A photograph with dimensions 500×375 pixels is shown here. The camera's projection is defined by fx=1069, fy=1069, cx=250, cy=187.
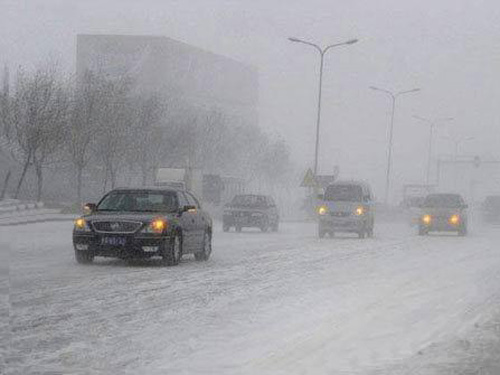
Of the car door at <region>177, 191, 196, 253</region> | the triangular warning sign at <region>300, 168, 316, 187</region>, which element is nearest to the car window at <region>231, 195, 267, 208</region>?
the triangular warning sign at <region>300, 168, 316, 187</region>

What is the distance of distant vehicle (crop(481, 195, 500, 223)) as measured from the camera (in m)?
64.6

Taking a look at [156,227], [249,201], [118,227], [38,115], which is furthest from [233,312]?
[38,115]

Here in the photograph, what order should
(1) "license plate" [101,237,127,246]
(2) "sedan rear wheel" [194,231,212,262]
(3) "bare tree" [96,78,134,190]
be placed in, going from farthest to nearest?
(3) "bare tree" [96,78,134,190] → (2) "sedan rear wheel" [194,231,212,262] → (1) "license plate" [101,237,127,246]

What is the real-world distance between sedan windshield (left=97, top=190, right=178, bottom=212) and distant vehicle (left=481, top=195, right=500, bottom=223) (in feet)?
153

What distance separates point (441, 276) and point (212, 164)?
276ft

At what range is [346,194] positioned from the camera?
126 feet

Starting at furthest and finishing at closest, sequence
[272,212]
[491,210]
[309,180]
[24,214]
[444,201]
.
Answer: [491,210] → [309,180] → [24,214] → [272,212] → [444,201]

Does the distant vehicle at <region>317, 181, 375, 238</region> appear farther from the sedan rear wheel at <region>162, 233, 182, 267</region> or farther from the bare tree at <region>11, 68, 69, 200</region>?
the bare tree at <region>11, 68, 69, 200</region>

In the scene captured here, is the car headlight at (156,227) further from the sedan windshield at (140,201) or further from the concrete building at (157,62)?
the concrete building at (157,62)

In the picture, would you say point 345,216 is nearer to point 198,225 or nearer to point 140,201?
point 198,225

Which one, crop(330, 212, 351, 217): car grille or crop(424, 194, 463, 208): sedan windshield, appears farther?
crop(424, 194, 463, 208): sedan windshield

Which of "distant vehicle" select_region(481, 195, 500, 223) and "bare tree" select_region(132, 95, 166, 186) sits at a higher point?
"bare tree" select_region(132, 95, 166, 186)

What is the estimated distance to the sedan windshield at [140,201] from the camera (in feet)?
67.3

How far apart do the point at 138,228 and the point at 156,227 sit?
32cm
